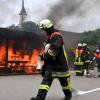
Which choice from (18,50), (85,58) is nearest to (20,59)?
(18,50)

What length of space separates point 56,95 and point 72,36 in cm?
1422

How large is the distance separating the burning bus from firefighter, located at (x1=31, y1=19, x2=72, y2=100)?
9709mm

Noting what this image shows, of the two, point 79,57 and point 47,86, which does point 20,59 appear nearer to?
point 79,57

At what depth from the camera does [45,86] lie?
33.4 ft

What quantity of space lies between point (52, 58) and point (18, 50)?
10764mm

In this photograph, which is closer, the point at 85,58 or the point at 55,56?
the point at 55,56

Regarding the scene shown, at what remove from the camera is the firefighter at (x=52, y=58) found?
399 inches

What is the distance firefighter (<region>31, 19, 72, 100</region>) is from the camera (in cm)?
1014

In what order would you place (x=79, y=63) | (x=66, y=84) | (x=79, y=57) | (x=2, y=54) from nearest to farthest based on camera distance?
(x=66, y=84), (x=2, y=54), (x=79, y=63), (x=79, y=57)

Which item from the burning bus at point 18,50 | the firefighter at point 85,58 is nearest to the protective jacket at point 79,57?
the firefighter at point 85,58

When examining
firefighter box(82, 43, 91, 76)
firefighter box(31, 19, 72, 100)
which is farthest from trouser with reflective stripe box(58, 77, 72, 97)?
firefighter box(82, 43, 91, 76)

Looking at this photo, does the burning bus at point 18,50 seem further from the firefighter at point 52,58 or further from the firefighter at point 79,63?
the firefighter at point 52,58

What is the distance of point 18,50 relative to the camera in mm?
20984

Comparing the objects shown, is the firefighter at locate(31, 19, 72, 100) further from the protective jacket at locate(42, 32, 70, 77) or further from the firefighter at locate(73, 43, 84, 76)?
the firefighter at locate(73, 43, 84, 76)
